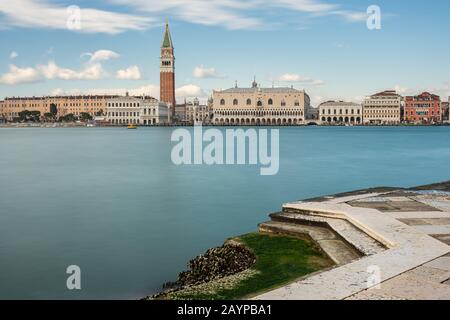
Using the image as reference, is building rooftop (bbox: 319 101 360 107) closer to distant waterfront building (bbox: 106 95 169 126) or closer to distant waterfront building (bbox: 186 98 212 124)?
distant waterfront building (bbox: 186 98 212 124)

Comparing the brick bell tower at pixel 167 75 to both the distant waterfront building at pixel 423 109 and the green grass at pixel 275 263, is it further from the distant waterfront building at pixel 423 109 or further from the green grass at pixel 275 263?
the green grass at pixel 275 263

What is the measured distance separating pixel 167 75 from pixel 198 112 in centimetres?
2650

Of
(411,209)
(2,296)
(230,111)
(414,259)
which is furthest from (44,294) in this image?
(230,111)

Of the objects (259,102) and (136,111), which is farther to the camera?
(136,111)

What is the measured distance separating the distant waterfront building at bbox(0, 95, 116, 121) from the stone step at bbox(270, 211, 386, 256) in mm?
150759

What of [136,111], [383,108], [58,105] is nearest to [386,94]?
[383,108]

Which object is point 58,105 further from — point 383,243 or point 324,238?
point 383,243

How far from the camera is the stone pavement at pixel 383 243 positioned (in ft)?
18.6

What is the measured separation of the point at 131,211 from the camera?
695 inches

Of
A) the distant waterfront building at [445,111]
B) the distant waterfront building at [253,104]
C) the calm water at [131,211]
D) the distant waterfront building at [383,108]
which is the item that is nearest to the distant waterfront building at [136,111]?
the distant waterfront building at [253,104]

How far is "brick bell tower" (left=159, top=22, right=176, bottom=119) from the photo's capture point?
140375 mm

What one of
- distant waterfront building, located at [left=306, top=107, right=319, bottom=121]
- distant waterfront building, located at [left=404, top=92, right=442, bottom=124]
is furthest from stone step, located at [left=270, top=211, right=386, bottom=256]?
distant waterfront building, located at [left=306, top=107, right=319, bottom=121]

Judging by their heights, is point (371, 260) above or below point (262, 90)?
below
